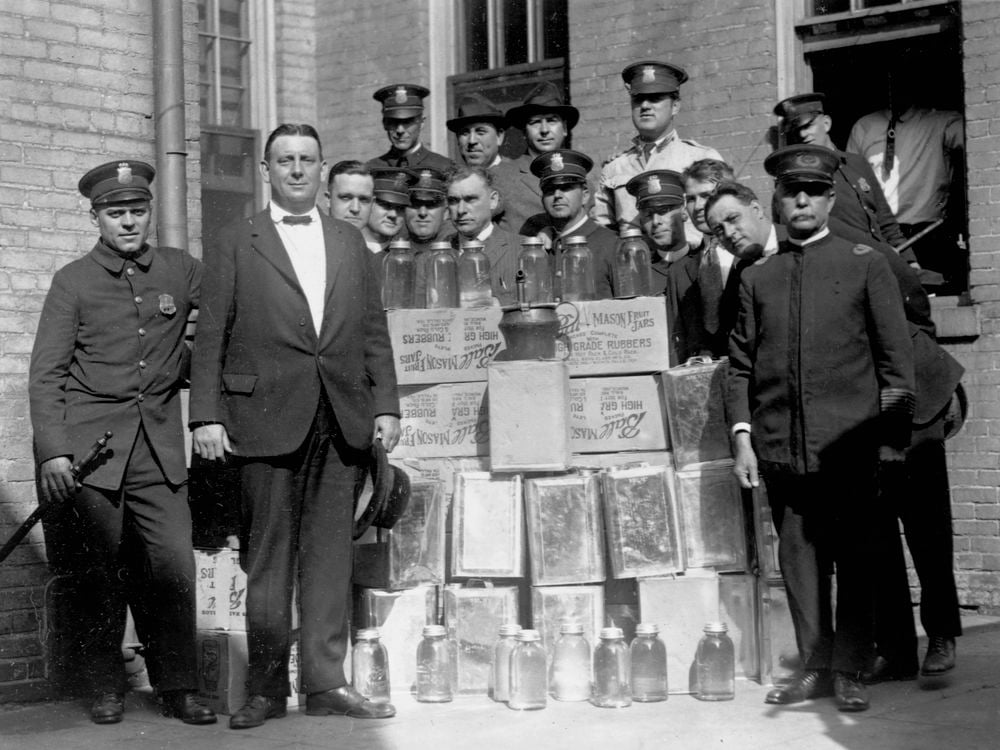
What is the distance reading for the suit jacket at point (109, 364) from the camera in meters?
5.39

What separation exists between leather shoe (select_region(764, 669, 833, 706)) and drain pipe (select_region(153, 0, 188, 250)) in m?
3.43

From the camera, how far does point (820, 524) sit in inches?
211

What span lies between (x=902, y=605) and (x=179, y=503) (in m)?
2.97

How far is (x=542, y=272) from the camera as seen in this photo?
20.4ft

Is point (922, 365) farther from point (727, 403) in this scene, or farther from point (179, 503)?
point (179, 503)

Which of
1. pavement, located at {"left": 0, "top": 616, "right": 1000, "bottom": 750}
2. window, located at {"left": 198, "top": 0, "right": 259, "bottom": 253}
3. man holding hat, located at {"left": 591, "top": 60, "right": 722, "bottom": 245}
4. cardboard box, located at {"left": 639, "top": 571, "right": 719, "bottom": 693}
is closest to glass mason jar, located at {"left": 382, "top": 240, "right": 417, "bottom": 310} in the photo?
man holding hat, located at {"left": 591, "top": 60, "right": 722, "bottom": 245}

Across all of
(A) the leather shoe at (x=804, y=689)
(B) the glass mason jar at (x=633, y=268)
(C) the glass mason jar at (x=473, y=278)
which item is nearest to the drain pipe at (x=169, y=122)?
(C) the glass mason jar at (x=473, y=278)

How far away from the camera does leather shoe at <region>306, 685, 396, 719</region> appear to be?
532cm

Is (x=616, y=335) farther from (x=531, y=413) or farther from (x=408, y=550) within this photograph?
(x=408, y=550)

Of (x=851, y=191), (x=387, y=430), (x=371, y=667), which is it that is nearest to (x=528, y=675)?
(x=371, y=667)

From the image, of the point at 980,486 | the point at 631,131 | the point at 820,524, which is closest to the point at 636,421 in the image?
the point at 820,524

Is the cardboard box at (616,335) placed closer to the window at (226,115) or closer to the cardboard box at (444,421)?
the cardboard box at (444,421)

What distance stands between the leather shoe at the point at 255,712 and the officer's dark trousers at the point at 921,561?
2440 mm

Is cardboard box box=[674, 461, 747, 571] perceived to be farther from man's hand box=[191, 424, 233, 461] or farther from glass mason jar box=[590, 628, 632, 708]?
man's hand box=[191, 424, 233, 461]
